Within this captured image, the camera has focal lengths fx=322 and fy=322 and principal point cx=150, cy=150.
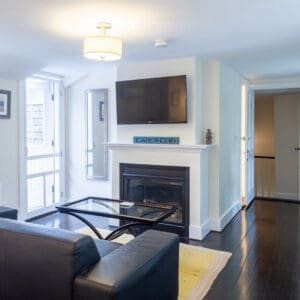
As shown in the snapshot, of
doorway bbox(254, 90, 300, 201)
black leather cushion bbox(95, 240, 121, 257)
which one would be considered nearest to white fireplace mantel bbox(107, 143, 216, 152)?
black leather cushion bbox(95, 240, 121, 257)

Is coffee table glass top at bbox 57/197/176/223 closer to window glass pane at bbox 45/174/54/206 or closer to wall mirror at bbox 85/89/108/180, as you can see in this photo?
wall mirror at bbox 85/89/108/180

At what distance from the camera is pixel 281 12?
2.38 metres

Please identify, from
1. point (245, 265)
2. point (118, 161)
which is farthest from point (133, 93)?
point (245, 265)

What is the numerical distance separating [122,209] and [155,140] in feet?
3.73

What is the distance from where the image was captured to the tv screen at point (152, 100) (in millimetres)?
3854

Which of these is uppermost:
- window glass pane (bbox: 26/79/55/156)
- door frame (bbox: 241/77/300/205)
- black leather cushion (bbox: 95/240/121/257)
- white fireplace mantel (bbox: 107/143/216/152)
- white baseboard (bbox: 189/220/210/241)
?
door frame (bbox: 241/77/300/205)

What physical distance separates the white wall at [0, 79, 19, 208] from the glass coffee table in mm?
1270

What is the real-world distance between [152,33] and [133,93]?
1317 mm

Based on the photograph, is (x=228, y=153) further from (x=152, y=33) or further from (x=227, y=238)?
(x=152, y=33)

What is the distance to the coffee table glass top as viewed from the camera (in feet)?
9.78

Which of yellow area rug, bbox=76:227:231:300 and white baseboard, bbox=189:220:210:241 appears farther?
white baseboard, bbox=189:220:210:241

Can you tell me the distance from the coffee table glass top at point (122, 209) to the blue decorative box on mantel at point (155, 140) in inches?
36.4

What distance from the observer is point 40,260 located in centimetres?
167

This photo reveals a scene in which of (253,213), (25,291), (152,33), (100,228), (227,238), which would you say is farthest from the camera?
(253,213)
